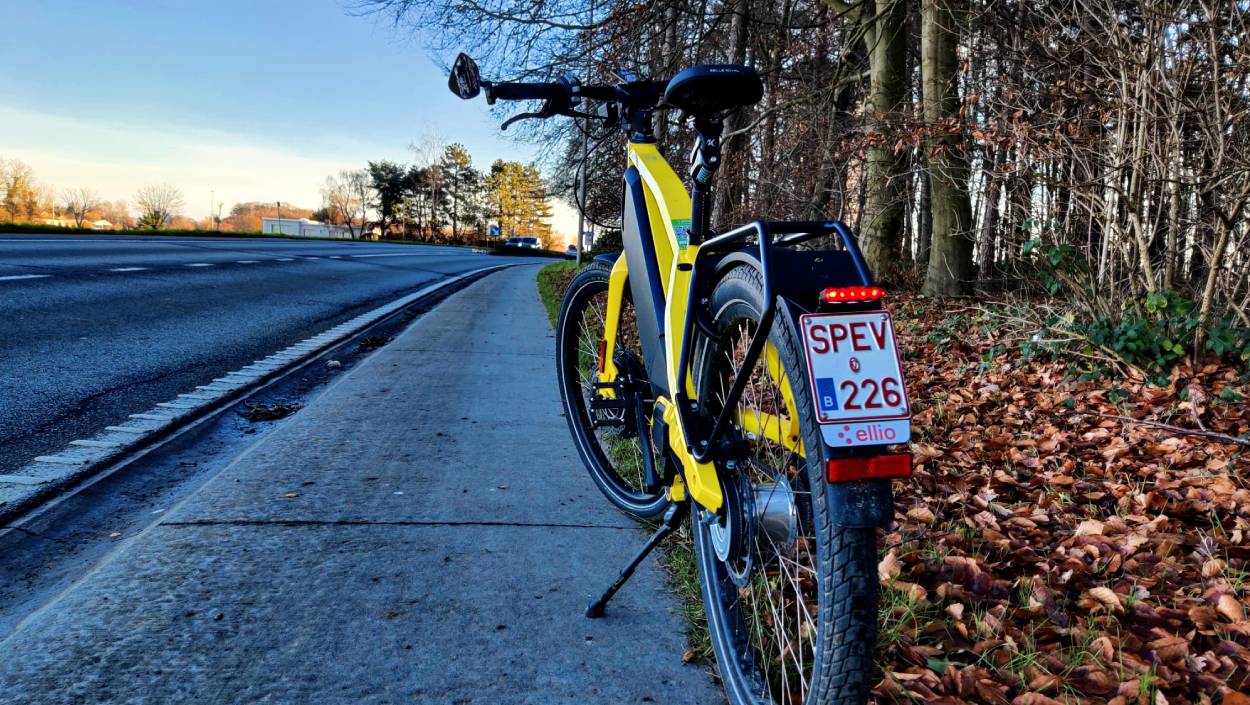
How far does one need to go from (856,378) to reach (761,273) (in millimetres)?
318

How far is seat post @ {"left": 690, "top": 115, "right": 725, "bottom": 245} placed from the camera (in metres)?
2.08

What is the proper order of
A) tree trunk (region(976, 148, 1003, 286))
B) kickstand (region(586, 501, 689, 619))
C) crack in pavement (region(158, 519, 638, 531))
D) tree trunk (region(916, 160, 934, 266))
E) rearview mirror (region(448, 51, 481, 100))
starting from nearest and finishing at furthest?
kickstand (region(586, 501, 689, 619)), crack in pavement (region(158, 519, 638, 531)), rearview mirror (region(448, 51, 481, 100)), tree trunk (region(976, 148, 1003, 286)), tree trunk (region(916, 160, 934, 266))

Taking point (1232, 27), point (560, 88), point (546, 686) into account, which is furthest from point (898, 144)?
point (546, 686)

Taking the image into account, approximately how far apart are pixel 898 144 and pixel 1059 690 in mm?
5725

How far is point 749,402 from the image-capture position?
1912 millimetres

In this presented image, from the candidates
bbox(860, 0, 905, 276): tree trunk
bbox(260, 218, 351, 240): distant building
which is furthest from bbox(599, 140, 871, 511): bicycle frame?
bbox(260, 218, 351, 240): distant building

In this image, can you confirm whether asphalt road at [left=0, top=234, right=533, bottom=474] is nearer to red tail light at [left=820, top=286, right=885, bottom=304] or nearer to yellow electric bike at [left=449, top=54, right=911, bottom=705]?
yellow electric bike at [left=449, top=54, right=911, bottom=705]

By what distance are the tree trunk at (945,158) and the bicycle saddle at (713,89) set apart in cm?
474

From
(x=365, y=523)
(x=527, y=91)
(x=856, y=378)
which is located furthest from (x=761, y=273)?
(x=365, y=523)

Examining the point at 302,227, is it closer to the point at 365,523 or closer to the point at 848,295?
the point at 365,523

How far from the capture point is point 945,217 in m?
7.71

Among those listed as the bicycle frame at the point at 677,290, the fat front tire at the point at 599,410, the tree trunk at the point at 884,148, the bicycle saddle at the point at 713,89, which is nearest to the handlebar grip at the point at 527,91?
the bicycle frame at the point at 677,290

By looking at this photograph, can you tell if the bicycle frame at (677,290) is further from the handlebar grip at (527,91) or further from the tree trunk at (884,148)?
the tree trunk at (884,148)

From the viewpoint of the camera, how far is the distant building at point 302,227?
3644 inches
